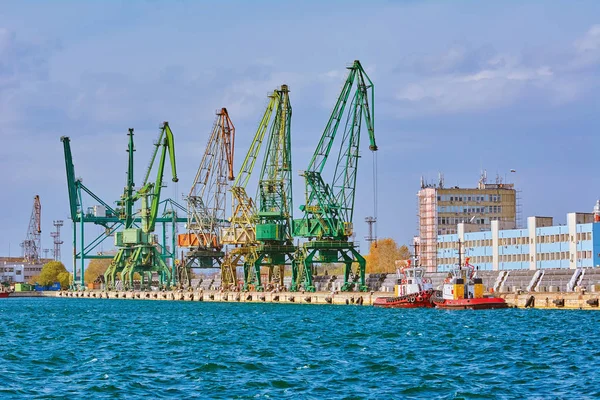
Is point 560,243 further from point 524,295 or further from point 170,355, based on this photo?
point 170,355

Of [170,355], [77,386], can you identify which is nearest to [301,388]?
[77,386]

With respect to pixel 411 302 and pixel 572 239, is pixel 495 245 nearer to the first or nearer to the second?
pixel 572 239

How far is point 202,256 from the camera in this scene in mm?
180250

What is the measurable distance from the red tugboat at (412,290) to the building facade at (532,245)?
42.1 meters

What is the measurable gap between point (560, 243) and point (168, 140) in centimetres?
7186

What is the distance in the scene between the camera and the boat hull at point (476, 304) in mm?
92375

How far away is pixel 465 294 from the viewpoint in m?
94.7

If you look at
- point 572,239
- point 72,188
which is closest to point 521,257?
point 572,239

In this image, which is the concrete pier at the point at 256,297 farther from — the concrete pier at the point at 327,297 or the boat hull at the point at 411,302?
the boat hull at the point at 411,302

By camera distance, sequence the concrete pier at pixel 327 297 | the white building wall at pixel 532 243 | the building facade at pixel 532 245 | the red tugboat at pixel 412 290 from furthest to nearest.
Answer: the white building wall at pixel 532 243
the building facade at pixel 532 245
the red tugboat at pixel 412 290
the concrete pier at pixel 327 297

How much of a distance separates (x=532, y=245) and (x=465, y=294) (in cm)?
6133

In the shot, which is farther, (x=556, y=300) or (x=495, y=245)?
(x=495, y=245)

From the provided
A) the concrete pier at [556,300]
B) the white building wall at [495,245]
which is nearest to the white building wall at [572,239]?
the white building wall at [495,245]

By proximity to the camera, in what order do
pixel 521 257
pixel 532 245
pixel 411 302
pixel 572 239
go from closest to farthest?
pixel 411 302 → pixel 572 239 → pixel 532 245 → pixel 521 257
